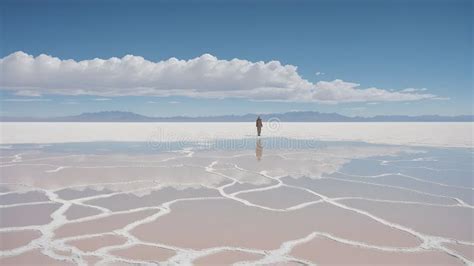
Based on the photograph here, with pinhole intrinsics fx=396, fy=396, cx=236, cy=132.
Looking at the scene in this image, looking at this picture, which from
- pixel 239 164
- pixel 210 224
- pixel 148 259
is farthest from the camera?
pixel 239 164

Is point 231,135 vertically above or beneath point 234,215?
above

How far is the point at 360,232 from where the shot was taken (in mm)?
4191

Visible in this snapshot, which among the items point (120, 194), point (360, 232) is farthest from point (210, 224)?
point (120, 194)

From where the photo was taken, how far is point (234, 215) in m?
4.84

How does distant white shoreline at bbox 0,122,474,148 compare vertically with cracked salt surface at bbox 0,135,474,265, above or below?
above

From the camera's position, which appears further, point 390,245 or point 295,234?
point 295,234

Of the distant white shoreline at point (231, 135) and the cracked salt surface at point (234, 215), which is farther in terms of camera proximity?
the distant white shoreline at point (231, 135)

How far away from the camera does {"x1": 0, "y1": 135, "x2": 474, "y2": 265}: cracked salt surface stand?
11.7 ft

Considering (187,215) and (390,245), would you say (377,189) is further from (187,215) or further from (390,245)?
(187,215)

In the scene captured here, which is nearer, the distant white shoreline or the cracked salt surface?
the cracked salt surface

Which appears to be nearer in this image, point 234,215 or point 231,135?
point 234,215

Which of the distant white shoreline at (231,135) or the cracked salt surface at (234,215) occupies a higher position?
the distant white shoreline at (231,135)

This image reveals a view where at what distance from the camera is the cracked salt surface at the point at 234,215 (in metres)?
3.57

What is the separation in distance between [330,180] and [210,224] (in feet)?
11.6
